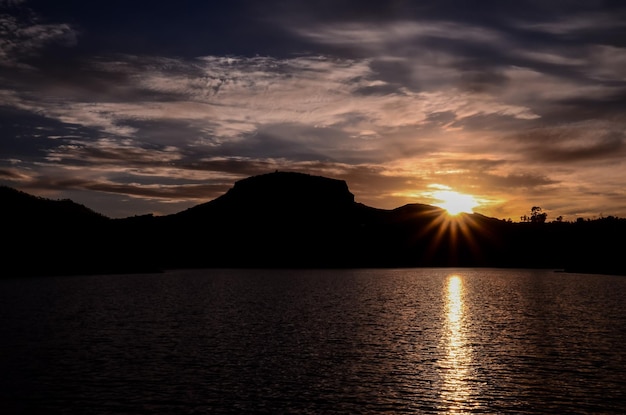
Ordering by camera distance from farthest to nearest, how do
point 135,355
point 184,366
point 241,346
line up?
point 241,346 < point 135,355 < point 184,366

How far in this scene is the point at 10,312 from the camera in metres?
91.8

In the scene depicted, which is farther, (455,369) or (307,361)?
(307,361)

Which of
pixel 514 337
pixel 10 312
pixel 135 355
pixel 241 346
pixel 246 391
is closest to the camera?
pixel 246 391

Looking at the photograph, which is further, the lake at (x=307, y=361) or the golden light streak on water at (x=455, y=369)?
the golden light streak on water at (x=455, y=369)

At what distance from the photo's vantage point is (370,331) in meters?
74.1

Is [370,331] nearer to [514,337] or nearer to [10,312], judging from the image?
[514,337]

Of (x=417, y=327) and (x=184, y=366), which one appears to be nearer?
(x=184, y=366)

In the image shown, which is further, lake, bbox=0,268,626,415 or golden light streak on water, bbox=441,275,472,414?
golden light streak on water, bbox=441,275,472,414

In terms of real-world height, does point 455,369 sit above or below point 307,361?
above

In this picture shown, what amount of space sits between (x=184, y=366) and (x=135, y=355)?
7234 millimetres

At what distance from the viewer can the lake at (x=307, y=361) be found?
38.1 metres

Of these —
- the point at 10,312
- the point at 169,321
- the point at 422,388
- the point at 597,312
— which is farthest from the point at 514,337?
the point at 10,312

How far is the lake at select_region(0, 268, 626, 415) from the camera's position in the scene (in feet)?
125

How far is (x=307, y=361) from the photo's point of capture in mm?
53062
